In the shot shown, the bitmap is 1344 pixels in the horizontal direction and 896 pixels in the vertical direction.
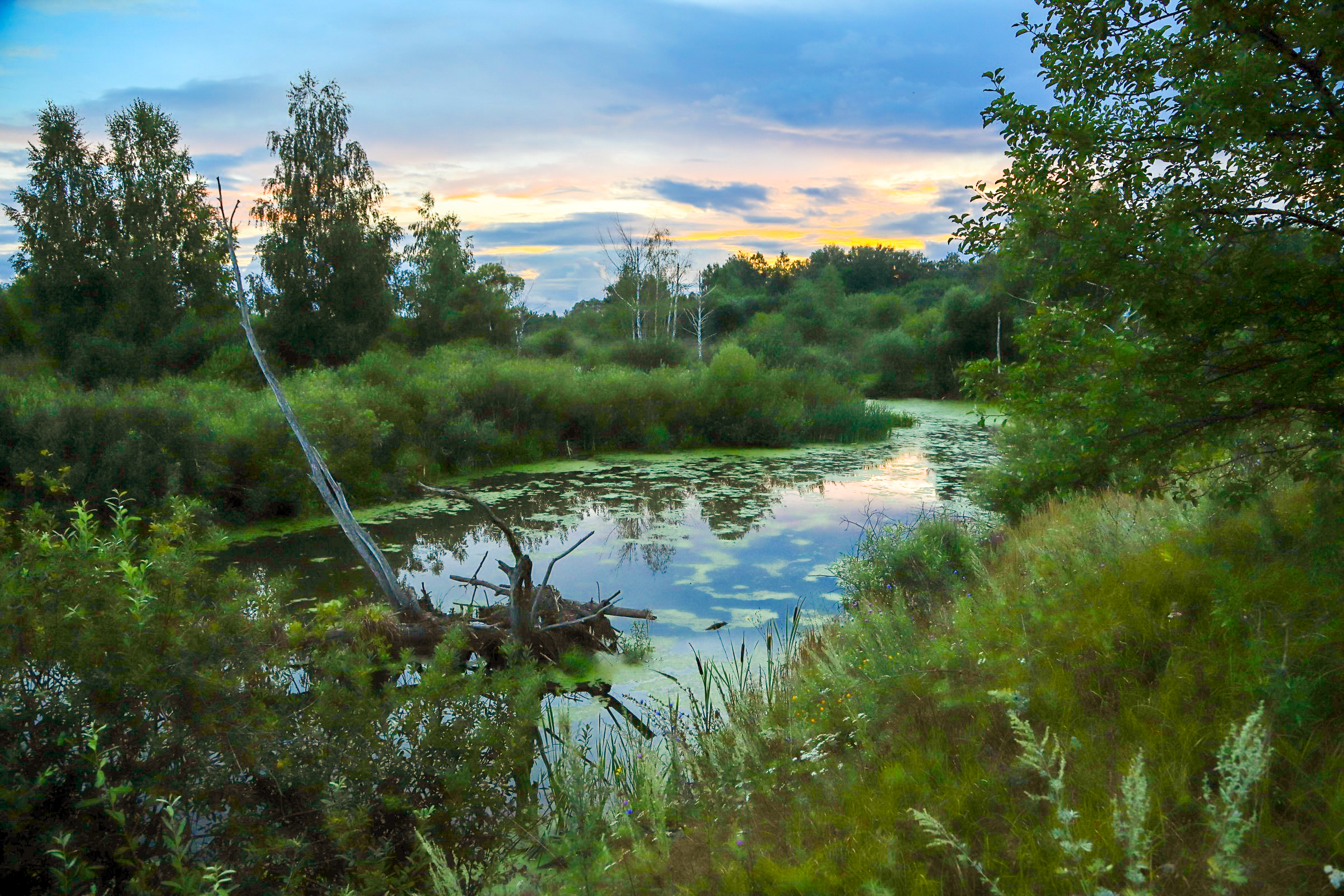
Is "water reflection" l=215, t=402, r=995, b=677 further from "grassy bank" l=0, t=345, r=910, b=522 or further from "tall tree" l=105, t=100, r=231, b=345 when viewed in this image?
"tall tree" l=105, t=100, r=231, b=345

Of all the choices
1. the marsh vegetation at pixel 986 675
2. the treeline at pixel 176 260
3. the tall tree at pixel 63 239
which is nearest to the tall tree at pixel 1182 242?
the marsh vegetation at pixel 986 675

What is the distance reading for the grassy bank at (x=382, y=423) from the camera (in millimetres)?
8812

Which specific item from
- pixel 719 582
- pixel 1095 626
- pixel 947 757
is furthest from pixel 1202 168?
pixel 719 582

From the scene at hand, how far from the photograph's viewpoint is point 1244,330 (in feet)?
11.7

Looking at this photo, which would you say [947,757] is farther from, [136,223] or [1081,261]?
[136,223]

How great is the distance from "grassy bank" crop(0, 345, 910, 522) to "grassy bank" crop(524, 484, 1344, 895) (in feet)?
14.1

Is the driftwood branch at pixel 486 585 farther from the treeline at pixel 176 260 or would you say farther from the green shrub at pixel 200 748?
the treeline at pixel 176 260

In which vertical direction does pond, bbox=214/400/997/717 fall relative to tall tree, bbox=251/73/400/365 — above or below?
below

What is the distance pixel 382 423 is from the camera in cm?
1177

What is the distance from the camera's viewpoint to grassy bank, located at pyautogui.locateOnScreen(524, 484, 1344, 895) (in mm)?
2037

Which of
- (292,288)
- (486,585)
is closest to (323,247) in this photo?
(292,288)

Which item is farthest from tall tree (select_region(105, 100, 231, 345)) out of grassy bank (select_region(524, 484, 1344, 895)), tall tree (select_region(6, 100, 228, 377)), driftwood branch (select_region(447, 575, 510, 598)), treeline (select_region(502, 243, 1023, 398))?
grassy bank (select_region(524, 484, 1344, 895))

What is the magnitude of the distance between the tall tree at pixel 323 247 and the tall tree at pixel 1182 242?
23466 mm

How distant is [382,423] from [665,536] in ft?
16.7
